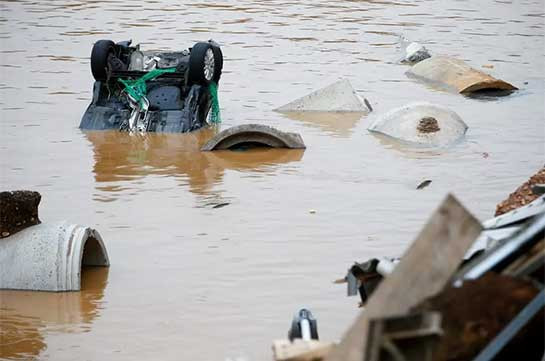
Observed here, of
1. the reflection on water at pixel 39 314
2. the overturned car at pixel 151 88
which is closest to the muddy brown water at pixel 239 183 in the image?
the reflection on water at pixel 39 314

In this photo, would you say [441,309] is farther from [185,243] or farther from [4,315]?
[185,243]

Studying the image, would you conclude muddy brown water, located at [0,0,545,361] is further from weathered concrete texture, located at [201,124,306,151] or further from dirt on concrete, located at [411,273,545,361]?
dirt on concrete, located at [411,273,545,361]

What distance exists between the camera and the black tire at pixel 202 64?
12750mm

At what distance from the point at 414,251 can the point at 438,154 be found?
383 inches

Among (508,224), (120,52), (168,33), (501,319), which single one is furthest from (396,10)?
(501,319)

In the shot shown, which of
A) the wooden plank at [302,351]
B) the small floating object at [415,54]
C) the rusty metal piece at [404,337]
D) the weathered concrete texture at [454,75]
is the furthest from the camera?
the small floating object at [415,54]

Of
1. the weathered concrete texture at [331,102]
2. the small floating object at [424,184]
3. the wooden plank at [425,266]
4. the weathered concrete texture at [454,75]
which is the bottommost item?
the wooden plank at [425,266]

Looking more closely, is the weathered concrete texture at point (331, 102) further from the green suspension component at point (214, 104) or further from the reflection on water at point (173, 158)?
the reflection on water at point (173, 158)

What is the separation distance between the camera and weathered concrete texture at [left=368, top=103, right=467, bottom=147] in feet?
43.3

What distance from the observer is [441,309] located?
3.22 meters

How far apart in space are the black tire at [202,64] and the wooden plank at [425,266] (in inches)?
389

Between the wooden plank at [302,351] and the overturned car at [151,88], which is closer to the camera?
the wooden plank at [302,351]

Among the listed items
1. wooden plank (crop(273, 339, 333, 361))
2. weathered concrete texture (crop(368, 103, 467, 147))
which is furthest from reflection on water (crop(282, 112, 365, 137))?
wooden plank (crop(273, 339, 333, 361))

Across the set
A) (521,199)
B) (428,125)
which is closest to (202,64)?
(428,125)
